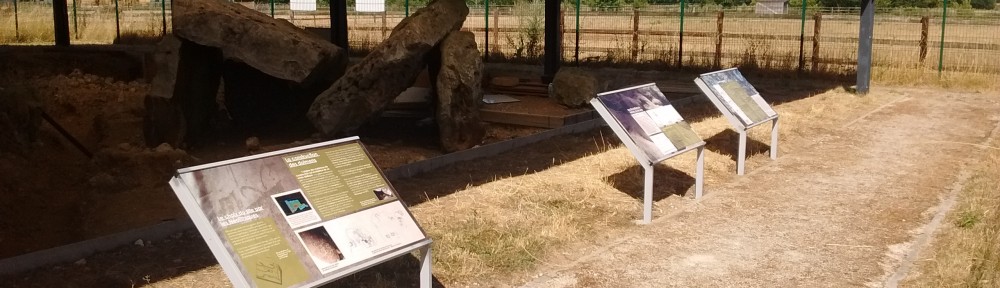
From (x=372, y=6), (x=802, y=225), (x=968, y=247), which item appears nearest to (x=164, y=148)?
(x=802, y=225)

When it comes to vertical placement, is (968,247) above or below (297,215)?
below

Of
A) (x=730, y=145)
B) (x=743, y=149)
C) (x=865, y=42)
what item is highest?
(x=865, y=42)

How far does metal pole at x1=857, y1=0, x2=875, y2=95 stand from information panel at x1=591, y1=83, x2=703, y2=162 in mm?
8842

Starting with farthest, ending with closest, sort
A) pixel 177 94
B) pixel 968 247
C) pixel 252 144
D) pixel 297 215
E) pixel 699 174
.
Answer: pixel 252 144 → pixel 177 94 → pixel 699 174 → pixel 968 247 → pixel 297 215

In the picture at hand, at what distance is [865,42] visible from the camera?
51.6ft

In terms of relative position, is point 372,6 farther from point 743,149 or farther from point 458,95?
point 743,149

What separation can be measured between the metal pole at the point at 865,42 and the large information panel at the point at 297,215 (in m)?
12.7

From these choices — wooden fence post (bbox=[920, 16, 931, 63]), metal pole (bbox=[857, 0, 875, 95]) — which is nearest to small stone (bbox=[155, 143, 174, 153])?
metal pole (bbox=[857, 0, 875, 95])

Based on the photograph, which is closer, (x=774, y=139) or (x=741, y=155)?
(x=741, y=155)

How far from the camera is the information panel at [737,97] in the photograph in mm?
8867

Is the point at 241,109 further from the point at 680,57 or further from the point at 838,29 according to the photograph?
the point at 838,29

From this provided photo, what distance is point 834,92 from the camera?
52.7ft

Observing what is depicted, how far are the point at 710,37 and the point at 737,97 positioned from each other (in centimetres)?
1588

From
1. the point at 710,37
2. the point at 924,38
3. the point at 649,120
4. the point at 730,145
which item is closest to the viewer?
the point at 649,120
